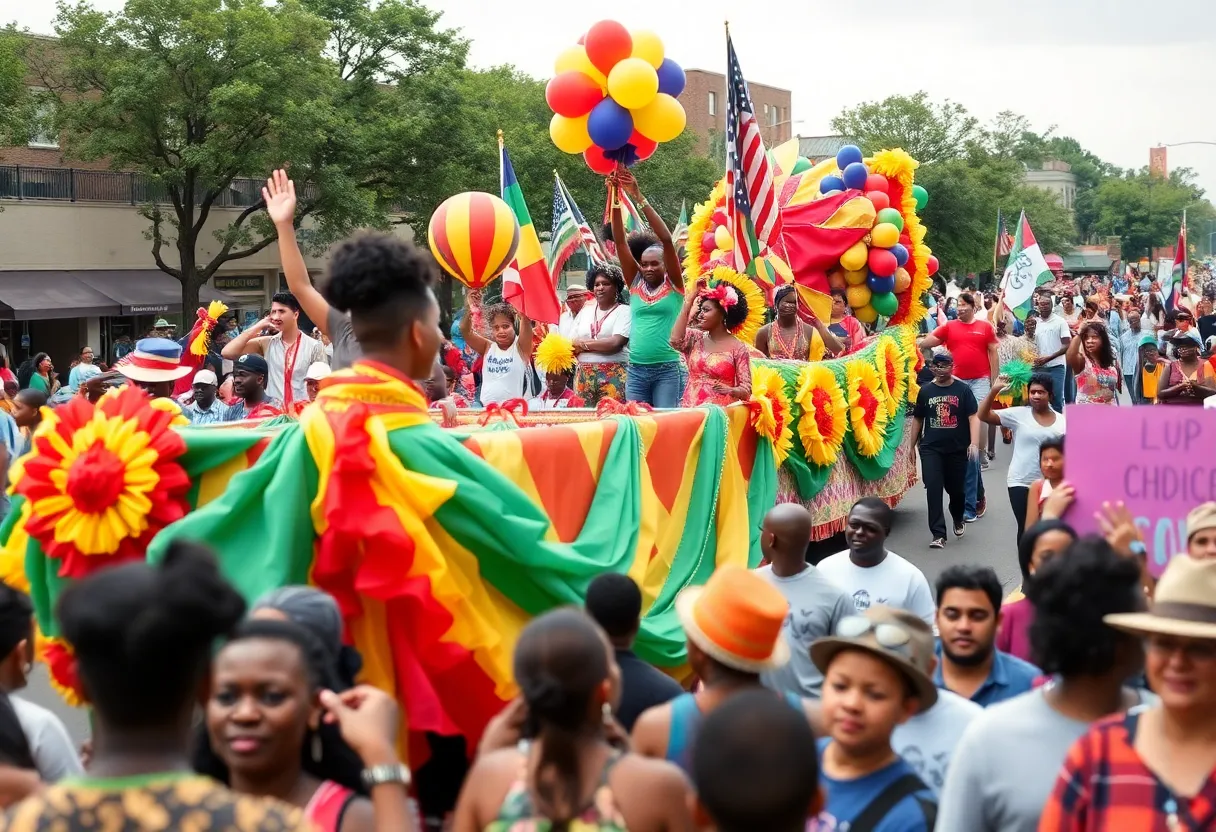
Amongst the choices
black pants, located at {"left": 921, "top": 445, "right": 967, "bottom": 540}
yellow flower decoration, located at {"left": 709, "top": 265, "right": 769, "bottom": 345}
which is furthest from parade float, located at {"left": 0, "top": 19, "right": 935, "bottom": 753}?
black pants, located at {"left": 921, "top": 445, "right": 967, "bottom": 540}

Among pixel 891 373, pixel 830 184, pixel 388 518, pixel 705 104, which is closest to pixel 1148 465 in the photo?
pixel 388 518

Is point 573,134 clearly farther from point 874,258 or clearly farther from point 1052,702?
point 1052,702

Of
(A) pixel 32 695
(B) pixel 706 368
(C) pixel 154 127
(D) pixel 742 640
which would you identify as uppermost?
(C) pixel 154 127

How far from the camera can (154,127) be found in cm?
3322

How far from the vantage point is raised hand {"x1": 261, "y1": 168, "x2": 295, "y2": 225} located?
6402 millimetres

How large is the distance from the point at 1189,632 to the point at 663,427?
4588 millimetres

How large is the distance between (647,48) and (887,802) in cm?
805

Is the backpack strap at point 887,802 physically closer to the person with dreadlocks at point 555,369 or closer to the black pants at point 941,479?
the person with dreadlocks at point 555,369

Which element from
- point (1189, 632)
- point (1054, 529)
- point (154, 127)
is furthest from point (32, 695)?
point (154, 127)

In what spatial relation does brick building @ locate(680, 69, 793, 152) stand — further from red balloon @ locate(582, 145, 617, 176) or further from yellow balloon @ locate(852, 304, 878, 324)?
red balloon @ locate(582, 145, 617, 176)

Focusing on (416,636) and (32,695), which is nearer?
(416,636)

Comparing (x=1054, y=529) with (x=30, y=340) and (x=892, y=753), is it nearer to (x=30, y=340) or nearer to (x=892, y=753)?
(x=892, y=753)

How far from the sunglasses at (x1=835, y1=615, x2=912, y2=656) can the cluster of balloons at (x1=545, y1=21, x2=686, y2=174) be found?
23.4 feet

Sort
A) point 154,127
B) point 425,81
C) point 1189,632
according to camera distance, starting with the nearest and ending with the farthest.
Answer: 1. point 1189,632
2. point 154,127
3. point 425,81
